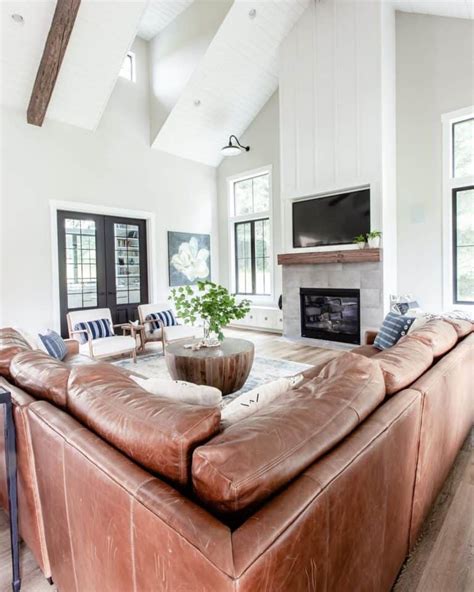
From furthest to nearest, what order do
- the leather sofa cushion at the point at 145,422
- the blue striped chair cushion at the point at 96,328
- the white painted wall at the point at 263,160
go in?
the white painted wall at the point at 263,160 → the blue striped chair cushion at the point at 96,328 → the leather sofa cushion at the point at 145,422

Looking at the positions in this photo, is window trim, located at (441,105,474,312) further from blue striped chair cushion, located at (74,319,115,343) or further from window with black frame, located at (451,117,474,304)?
blue striped chair cushion, located at (74,319,115,343)

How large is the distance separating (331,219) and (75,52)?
4.39 m

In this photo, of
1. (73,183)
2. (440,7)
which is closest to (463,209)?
(440,7)

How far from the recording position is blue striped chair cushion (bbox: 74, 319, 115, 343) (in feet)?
15.4

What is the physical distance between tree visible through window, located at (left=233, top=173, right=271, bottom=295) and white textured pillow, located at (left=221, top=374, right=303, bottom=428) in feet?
20.0

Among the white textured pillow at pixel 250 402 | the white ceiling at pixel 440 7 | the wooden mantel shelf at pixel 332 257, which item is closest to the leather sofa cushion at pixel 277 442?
the white textured pillow at pixel 250 402

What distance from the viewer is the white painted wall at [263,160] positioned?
711cm

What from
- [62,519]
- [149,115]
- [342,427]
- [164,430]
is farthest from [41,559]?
[149,115]

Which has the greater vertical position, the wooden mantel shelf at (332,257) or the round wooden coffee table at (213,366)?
the wooden mantel shelf at (332,257)

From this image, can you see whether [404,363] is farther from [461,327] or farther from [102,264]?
[102,264]

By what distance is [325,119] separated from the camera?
5.71m

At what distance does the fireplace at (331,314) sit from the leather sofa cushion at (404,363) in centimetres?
382

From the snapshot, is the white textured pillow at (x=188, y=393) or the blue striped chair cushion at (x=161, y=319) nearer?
the white textured pillow at (x=188, y=393)

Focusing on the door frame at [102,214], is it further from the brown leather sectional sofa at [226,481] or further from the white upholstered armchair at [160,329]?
the brown leather sectional sofa at [226,481]
